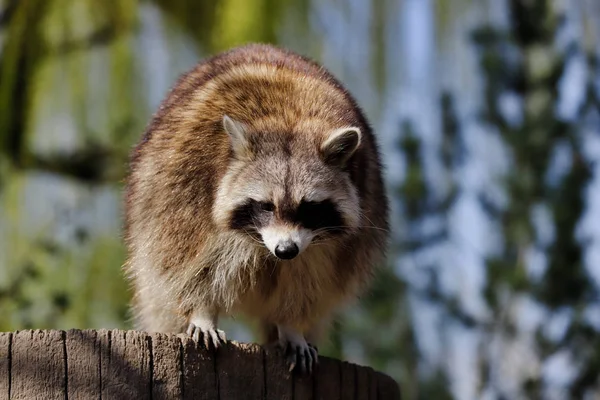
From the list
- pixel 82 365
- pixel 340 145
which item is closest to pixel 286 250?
pixel 340 145

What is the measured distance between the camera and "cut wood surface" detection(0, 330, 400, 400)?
3.68 metres

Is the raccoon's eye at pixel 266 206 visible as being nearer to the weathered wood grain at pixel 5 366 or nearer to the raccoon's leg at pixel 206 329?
the raccoon's leg at pixel 206 329

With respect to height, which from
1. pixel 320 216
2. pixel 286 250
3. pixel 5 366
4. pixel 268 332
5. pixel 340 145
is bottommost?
pixel 268 332

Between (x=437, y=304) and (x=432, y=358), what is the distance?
60 cm

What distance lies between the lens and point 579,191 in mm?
9844

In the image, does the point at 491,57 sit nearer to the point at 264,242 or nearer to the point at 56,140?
the point at 56,140

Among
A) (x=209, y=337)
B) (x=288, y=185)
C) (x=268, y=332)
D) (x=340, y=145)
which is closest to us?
(x=209, y=337)

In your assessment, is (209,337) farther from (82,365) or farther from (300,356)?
(82,365)

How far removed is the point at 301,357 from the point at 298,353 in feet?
0.20

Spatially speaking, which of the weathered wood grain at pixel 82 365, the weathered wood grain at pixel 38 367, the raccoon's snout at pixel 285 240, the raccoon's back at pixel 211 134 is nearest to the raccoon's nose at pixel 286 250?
the raccoon's snout at pixel 285 240

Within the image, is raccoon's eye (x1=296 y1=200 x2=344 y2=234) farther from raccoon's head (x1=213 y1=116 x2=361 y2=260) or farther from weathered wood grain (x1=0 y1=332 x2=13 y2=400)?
weathered wood grain (x1=0 y1=332 x2=13 y2=400)

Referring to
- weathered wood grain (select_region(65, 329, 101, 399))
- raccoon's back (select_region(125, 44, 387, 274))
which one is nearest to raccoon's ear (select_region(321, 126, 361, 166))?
raccoon's back (select_region(125, 44, 387, 274))

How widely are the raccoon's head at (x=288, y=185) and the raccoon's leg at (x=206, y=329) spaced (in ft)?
1.58

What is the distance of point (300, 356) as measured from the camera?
15.0 ft
